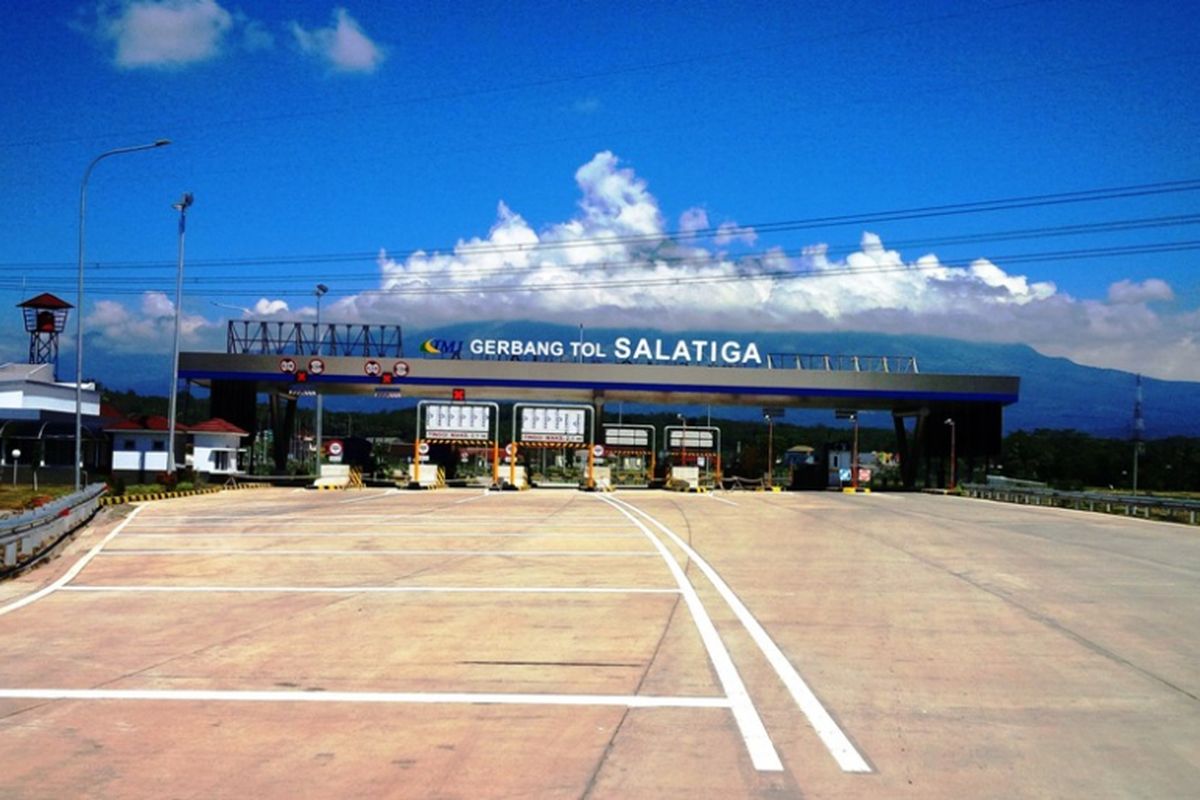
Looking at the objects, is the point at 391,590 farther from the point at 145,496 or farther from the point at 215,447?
the point at 215,447

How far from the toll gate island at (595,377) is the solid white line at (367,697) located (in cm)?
5489

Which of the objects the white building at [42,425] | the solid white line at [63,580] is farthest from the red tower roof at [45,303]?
the solid white line at [63,580]

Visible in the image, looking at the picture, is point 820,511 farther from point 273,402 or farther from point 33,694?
point 273,402

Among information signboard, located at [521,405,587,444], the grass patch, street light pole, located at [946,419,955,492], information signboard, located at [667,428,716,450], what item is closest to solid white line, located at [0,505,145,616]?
the grass patch

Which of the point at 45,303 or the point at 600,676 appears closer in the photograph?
the point at 600,676

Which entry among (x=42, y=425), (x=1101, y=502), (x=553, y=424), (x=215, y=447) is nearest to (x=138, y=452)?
(x=215, y=447)

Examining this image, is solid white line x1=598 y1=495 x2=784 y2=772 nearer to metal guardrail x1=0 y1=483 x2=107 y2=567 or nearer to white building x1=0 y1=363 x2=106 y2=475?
metal guardrail x1=0 y1=483 x2=107 y2=567

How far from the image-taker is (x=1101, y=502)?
45.5 m

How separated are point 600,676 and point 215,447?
5494 centimetres

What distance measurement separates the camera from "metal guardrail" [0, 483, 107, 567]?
19.1 meters

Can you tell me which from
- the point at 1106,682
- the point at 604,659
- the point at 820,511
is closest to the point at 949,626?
the point at 1106,682

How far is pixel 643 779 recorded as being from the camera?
6.80m

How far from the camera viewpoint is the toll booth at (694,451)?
65.2 m

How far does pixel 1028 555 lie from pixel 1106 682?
506 inches
